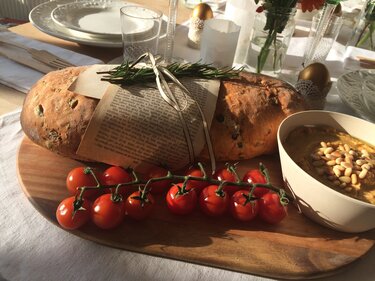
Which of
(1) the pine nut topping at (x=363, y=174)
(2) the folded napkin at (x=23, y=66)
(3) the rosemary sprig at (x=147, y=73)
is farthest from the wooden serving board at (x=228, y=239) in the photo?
(2) the folded napkin at (x=23, y=66)

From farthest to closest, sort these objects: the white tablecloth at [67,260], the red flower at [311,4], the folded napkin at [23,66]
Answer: the folded napkin at [23,66] < the red flower at [311,4] < the white tablecloth at [67,260]

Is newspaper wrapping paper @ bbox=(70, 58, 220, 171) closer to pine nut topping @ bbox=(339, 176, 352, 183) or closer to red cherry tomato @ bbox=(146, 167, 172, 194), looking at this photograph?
red cherry tomato @ bbox=(146, 167, 172, 194)

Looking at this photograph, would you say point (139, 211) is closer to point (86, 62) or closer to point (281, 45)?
point (86, 62)

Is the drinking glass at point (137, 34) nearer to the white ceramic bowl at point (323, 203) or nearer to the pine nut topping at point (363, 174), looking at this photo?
the white ceramic bowl at point (323, 203)

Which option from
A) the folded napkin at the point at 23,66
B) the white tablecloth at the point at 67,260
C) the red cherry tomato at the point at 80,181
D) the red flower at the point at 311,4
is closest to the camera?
the white tablecloth at the point at 67,260

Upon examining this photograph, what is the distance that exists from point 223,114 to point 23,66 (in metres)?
0.71

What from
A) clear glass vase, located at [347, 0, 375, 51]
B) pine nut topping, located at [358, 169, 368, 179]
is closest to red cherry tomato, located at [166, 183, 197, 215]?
pine nut topping, located at [358, 169, 368, 179]

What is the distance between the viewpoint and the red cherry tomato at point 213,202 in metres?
0.69

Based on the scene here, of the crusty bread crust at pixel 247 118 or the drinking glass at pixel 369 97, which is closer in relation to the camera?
the crusty bread crust at pixel 247 118

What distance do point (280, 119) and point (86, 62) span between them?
0.71 metres

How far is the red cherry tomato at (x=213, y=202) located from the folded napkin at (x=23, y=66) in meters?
0.67

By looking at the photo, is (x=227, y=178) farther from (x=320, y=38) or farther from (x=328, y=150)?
(x=320, y=38)

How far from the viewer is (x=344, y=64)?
4.83 ft

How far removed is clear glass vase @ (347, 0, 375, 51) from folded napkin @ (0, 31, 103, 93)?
3.53ft
